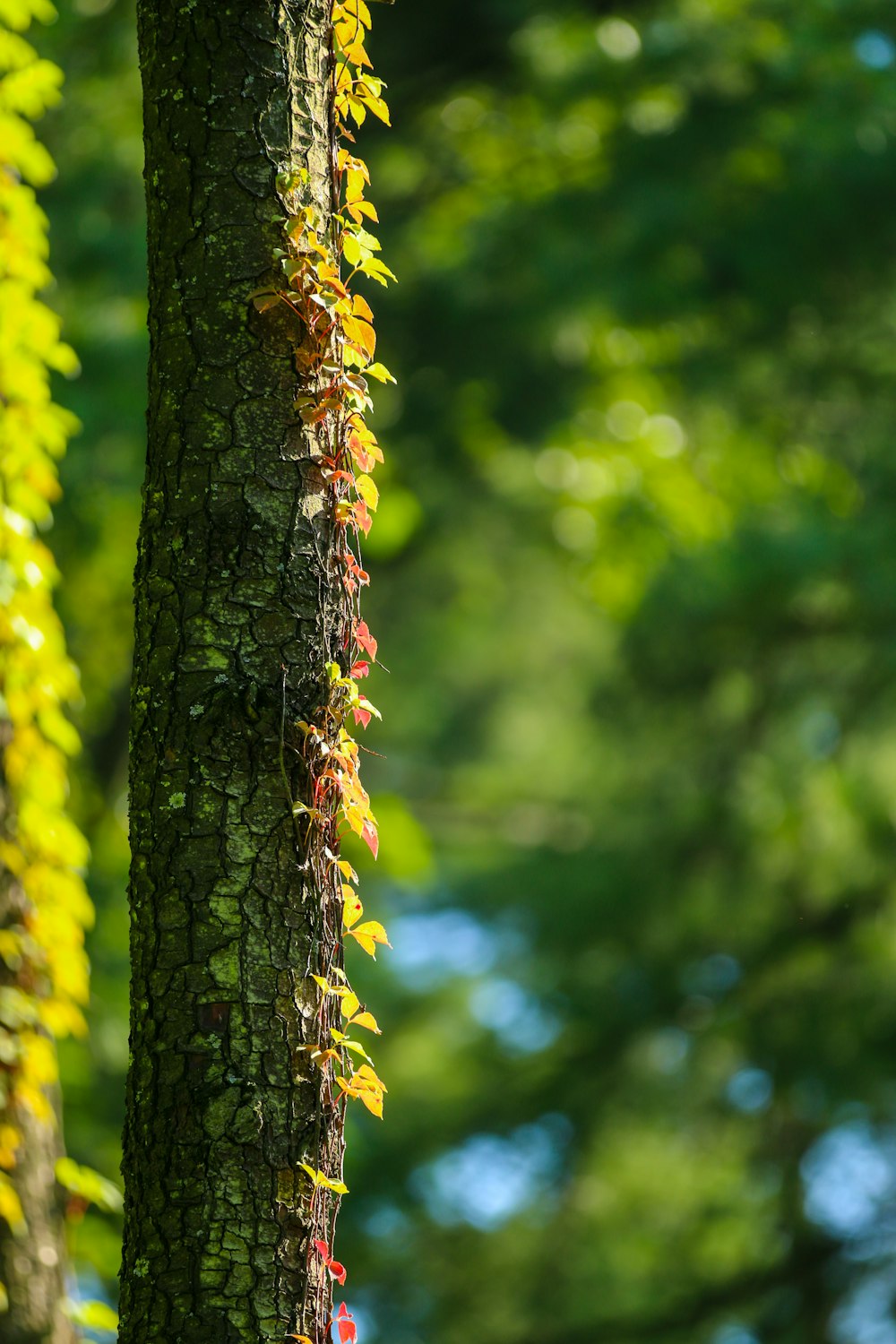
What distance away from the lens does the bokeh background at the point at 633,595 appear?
635cm

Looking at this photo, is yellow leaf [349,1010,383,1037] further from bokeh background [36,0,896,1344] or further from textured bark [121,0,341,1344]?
bokeh background [36,0,896,1344]

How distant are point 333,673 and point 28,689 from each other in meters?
1.61

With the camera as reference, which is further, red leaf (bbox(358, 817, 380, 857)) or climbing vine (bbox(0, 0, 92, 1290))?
climbing vine (bbox(0, 0, 92, 1290))

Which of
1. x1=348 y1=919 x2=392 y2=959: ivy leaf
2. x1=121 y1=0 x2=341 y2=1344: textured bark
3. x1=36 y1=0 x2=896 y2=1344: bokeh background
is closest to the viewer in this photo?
x1=121 y1=0 x2=341 y2=1344: textured bark

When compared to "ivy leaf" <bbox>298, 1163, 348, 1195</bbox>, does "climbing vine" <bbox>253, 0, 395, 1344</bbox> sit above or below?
above

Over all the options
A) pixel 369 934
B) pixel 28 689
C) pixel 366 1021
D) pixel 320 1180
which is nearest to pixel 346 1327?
pixel 320 1180

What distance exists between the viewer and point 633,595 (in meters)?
8.22

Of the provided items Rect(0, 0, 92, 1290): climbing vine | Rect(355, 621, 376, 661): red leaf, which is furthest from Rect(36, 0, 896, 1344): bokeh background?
Rect(355, 621, 376, 661): red leaf

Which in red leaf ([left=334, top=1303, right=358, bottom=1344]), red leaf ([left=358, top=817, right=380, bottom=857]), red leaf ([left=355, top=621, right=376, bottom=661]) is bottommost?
red leaf ([left=334, top=1303, right=358, bottom=1344])

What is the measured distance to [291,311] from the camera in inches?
62.8

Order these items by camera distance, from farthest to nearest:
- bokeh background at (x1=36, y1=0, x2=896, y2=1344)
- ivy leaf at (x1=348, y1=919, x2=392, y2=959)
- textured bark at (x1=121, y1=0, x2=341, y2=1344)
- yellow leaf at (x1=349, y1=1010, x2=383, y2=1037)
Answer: bokeh background at (x1=36, y1=0, x2=896, y2=1344) < ivy leaf at (x1=348, y1=919, x2=392, y2=959) < yellow leaf at (x1=349, y1=1010, x2=383, y2=1037) < textured bark at (x1=121, y1=0, x2=341, y2=1344)

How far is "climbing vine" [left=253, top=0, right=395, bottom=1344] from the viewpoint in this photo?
59.6 inches

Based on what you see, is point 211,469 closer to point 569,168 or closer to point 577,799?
point 569,168

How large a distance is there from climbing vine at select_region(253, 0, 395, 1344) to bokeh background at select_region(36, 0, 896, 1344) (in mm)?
3659
